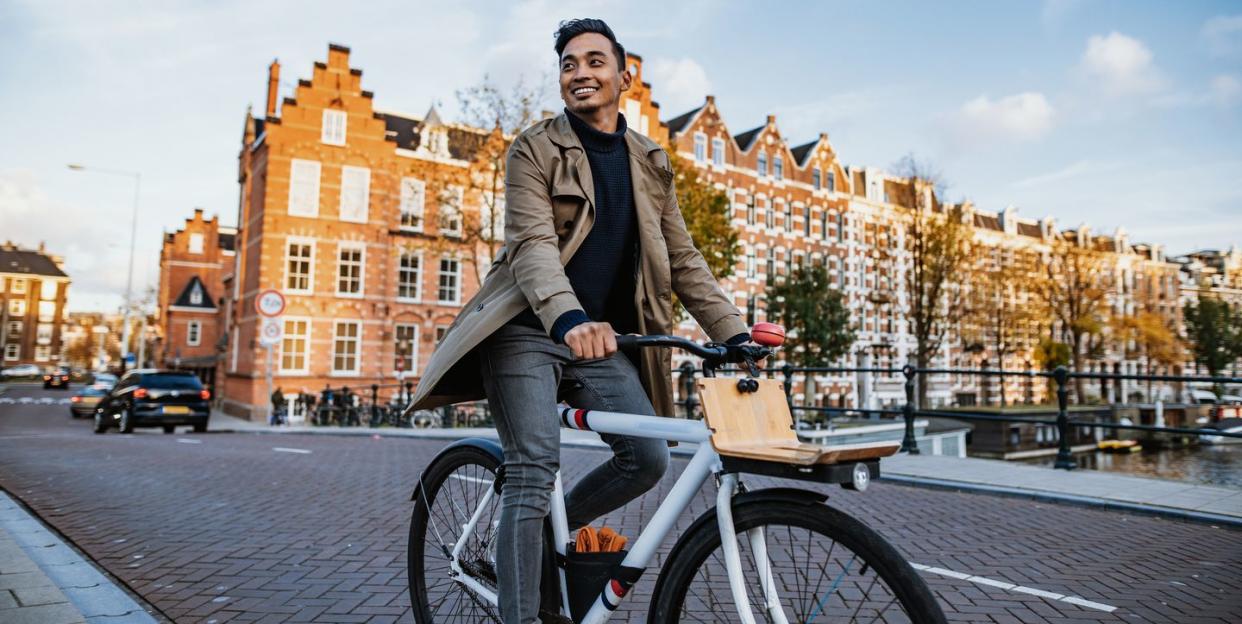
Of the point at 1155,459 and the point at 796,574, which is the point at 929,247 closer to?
the point at 1155,459

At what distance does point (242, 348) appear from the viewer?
30125 mm

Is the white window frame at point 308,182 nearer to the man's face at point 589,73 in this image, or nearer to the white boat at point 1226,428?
the white boat at point 1226,428

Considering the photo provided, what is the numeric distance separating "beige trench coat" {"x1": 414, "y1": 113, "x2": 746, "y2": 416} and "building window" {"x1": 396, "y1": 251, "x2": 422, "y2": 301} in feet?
92.9

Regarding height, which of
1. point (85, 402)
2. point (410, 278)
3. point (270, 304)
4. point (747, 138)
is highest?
point (747, 138)

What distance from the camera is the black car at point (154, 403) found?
53.4 ft

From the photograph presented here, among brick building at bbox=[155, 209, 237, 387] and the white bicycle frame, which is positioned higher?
brick building at bbox=[155, 209, 237, 387]

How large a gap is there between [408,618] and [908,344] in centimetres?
4522

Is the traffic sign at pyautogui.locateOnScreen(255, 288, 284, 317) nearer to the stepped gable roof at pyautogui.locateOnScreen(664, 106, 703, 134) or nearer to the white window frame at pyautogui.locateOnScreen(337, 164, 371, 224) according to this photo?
the white window frame at pyautogui.locateOnScreen(337, 164, 371, 224)

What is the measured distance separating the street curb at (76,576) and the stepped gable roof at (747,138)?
37305 mm

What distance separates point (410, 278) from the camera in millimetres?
29828

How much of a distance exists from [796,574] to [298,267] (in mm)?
29047

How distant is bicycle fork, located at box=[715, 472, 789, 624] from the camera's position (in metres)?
1.71

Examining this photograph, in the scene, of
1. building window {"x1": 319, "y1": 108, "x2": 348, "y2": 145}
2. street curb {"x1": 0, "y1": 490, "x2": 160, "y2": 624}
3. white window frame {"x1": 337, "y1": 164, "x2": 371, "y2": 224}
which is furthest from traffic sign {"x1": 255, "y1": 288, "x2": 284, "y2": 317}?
building window {"x1": 319, "y1": 108, "x2": 348, "y2": 145}

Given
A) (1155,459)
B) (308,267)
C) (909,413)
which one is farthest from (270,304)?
(1155,459)
